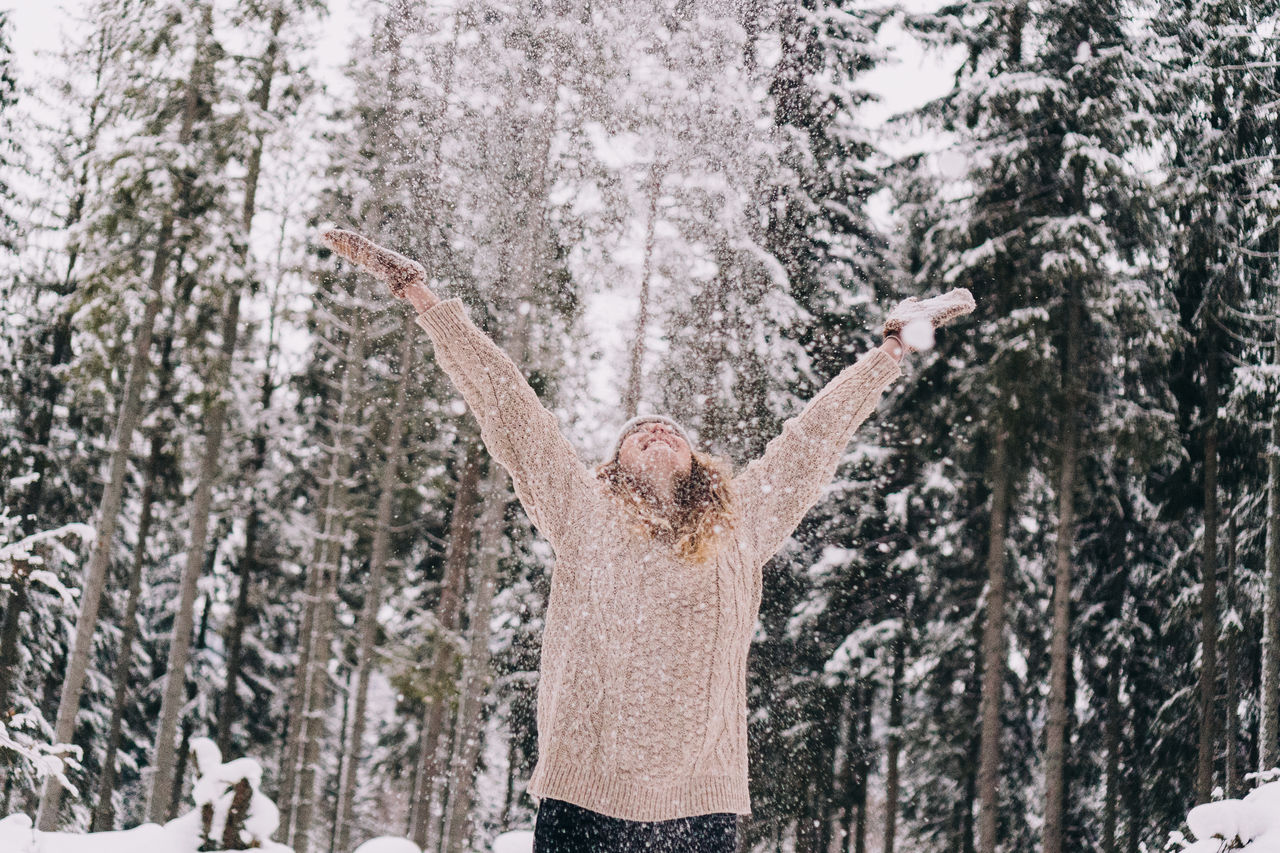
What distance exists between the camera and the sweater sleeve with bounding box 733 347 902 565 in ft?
7.80

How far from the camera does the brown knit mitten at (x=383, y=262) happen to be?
2.37 metres

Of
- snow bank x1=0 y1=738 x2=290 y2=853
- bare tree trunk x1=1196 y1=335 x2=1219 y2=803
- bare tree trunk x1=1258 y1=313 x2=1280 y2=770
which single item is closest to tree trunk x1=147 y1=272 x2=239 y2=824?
snow bank x1=0 y1=738 x2=290 y2=853

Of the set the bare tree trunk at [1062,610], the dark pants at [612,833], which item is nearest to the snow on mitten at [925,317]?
the dark pants at [612,833]

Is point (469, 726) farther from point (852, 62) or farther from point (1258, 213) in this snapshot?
point (1258, 213)

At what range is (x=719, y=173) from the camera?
10.3 metres

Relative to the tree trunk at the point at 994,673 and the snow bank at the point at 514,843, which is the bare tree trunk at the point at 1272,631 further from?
the snow bank at the point at 514,843

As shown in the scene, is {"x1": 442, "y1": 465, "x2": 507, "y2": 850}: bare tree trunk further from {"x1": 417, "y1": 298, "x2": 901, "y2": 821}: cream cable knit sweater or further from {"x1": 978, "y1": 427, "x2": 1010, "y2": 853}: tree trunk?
{"x1": 417, "y1": 298, "x2": 901, "y2": 821}: cream cable knit sweater

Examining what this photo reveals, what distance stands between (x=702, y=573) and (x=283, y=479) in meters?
14.8

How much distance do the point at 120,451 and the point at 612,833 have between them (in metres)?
10.7

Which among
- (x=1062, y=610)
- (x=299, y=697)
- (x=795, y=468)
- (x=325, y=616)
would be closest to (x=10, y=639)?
(x=299, y=697)

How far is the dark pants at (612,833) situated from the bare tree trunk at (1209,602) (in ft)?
38.1

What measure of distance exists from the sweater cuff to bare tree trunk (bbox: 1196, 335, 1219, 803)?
1217 centimetres

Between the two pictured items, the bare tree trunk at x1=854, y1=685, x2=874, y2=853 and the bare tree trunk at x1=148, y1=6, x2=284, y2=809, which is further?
the bare tree trunk at x1=854, y1=685, x2=874, y2=853

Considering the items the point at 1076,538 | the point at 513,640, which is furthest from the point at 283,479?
the point at 1076,538
